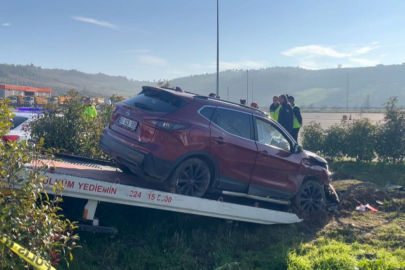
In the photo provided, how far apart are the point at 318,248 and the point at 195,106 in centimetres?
271

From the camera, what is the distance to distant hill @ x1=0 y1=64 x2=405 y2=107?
120750 millimetres

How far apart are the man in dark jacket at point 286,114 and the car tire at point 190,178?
5521 millimetres

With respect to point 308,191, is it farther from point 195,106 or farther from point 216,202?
point 195,106

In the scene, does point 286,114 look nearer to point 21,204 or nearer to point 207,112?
point 207,112

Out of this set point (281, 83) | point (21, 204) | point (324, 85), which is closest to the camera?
point (21, 204)

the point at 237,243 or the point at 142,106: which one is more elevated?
the point at 142,106

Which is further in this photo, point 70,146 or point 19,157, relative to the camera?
point 70,146

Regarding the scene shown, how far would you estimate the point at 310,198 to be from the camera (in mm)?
7281

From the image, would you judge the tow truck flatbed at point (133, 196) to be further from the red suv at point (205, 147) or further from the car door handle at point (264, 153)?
Answer: the car door handle at point (264, 153)

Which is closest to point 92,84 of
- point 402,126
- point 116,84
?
point 116,84

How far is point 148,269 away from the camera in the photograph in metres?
5.02

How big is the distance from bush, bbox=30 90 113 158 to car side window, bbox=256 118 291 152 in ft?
11.3

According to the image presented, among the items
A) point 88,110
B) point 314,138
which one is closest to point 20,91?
point 314,138

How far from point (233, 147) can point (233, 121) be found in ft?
1.52
